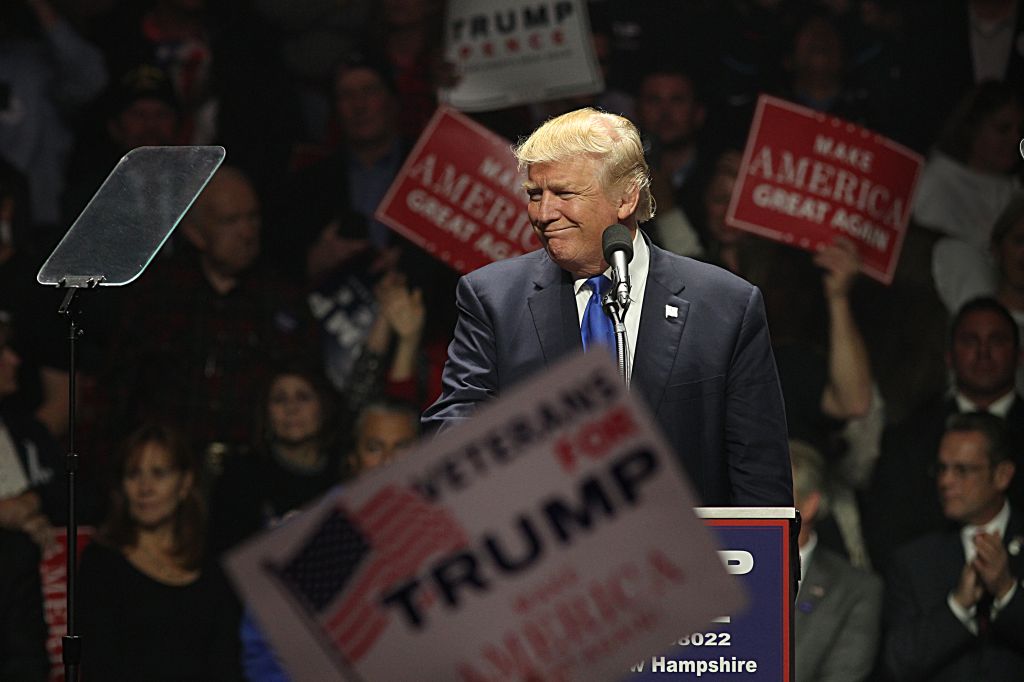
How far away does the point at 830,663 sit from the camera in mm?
5297

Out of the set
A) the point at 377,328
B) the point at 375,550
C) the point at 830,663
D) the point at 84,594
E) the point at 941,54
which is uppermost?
the point at 941,54

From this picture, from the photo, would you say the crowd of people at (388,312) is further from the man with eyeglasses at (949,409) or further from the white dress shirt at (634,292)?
the white dress shirt at (634,292)

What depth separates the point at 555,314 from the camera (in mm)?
2898

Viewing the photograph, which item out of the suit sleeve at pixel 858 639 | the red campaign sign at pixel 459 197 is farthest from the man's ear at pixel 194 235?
the suit sleeve at pixel 858 639

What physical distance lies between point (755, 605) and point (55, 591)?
380cm

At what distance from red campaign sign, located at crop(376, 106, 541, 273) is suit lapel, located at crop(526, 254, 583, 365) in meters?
2.53

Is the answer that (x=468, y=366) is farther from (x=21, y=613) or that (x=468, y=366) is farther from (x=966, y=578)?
(x=21, y=613)

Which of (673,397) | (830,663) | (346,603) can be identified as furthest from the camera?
(830,663)

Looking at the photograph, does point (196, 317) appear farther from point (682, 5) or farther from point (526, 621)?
point (526, 621)

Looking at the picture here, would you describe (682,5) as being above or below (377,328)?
above

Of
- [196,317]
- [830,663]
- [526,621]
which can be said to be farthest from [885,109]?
[526,621]

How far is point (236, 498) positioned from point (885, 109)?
9.21 feet

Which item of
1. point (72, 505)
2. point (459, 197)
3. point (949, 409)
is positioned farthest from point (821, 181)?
point (72, 505)

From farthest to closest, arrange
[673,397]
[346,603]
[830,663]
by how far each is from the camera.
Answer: [830,663] → [673,397] → [346,603]
